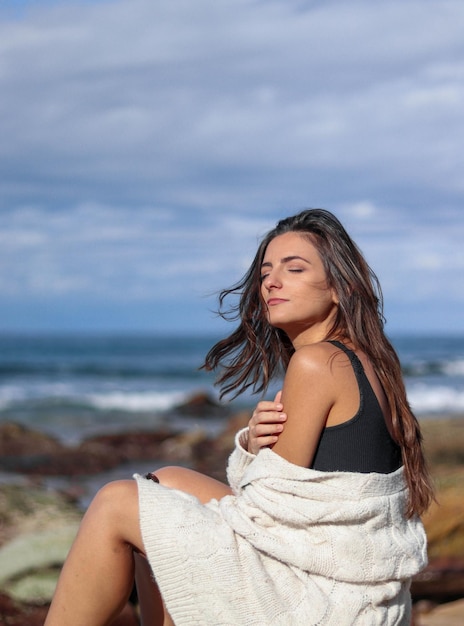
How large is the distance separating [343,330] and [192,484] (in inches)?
30.6

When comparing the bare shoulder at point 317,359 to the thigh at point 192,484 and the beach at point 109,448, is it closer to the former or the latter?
the thigh at point 192,484

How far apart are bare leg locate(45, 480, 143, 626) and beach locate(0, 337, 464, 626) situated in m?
1.20

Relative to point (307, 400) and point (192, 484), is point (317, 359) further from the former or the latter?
point (192, 484)

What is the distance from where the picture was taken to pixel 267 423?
9.61 feet

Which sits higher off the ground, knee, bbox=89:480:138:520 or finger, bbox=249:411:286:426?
finger, bbox=249:411:286:426

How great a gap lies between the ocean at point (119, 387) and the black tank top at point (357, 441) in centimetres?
A: 609

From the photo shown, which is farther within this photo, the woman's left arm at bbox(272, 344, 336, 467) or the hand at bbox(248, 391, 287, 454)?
the hand at bbox(248, 391, 287, 454)

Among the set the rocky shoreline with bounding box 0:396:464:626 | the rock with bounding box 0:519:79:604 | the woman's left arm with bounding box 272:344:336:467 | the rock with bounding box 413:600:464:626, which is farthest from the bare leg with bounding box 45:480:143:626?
the rock with bounding box 413:600:464:626

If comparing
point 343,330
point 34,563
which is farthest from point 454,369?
point 343,330

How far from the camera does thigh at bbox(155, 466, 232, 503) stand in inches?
124

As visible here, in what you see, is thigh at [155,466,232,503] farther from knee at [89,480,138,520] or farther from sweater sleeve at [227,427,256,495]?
knee at [89,480,138,520]

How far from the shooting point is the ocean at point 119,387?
62.6 feet

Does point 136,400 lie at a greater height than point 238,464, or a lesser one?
greater

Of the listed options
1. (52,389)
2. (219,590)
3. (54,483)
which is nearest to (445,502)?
(219,590)
